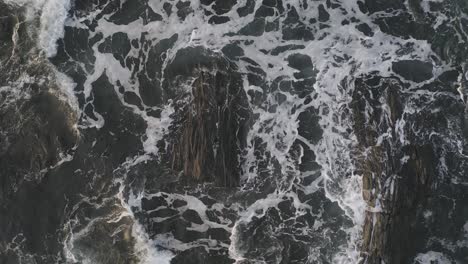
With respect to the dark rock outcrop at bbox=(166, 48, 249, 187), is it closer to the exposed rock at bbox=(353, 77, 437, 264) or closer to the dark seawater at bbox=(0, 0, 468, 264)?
the dark seawater at bbox=(0, 0, 468, 264)

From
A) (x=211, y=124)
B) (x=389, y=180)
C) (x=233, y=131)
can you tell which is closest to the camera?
(x=389, y=180)

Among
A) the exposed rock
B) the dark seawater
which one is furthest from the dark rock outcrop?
the exposed rock

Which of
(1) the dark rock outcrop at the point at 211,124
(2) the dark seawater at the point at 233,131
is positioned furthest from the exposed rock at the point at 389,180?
(1) the dark rock outcrop at the point at 211,124

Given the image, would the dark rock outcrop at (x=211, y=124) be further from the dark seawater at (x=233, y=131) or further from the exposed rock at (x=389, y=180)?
the exposed rock at (x=389, y=180)

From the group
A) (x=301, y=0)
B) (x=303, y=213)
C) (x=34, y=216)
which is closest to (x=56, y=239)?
(x=34, y=216)

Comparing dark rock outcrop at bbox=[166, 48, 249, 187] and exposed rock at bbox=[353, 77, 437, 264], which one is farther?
dark rock outcrop at bbox=[166, 48, 249, 187]

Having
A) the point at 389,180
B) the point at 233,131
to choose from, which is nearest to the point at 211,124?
the point at 233,131

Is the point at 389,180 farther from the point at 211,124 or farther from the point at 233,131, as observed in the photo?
the point at 211,124

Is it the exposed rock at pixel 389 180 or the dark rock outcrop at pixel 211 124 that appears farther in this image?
the dark rock outcrop at pixel 211 124
